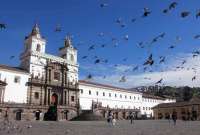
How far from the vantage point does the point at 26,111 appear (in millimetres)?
52438

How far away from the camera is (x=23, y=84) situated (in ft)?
180

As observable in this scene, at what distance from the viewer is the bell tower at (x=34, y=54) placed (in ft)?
188

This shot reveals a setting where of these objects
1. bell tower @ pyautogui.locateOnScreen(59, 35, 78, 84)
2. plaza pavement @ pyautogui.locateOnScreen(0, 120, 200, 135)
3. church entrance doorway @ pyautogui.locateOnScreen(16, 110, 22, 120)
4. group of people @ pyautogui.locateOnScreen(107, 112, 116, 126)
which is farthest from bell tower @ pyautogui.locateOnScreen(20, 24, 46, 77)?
plaza pavement @ pyautogui.locateOnScreen(0, 120, 200, 135)

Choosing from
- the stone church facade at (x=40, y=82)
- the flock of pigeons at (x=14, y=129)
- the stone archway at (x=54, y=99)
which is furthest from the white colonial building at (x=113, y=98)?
the flock of pigeons at (x=14, y=129)

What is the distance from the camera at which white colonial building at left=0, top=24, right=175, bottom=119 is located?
53.3 metres

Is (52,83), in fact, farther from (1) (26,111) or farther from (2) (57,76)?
(1) (26,111)

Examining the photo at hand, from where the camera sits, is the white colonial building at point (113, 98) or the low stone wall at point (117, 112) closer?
the low stone wall at point (117, 112)

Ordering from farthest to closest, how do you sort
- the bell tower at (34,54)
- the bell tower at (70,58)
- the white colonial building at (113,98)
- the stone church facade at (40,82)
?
1. the white colonial building at (113,98)
2. the bell tower at (70,58)
3. the bell tower at (34,54)
4. the stone church facade at (40,82)

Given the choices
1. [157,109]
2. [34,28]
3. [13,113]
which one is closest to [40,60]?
[34,28]

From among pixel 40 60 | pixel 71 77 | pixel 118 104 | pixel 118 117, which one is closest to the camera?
pixel 40 60

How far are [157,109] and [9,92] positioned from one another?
173ft

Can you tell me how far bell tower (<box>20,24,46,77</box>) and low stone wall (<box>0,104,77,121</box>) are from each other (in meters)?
6.93

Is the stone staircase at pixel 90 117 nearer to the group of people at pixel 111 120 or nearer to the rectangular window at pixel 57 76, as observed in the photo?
the rectangular window at pixel 57 76

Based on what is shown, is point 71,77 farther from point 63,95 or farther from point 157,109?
point 157,109
